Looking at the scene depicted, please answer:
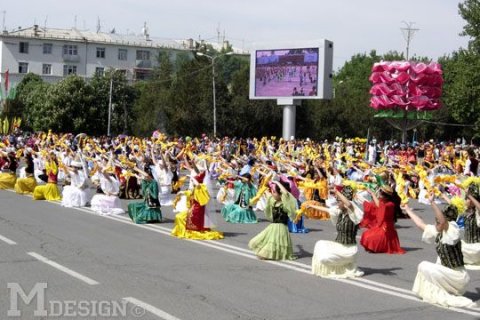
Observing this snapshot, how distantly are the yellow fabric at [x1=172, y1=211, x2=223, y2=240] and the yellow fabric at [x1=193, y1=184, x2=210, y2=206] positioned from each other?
21.9 inches

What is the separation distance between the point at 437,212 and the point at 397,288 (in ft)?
5.58

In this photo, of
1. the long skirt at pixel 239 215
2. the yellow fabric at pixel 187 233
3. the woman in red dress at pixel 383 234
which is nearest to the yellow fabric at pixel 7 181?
the long skirt at pixel 239 215

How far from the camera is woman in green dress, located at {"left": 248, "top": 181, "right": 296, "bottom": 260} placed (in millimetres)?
12188

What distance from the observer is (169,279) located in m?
10.4

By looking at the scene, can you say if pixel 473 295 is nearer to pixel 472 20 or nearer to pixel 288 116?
pixel 288 116

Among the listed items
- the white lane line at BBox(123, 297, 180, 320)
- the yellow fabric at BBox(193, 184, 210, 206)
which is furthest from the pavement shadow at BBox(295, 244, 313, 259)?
the white lane line at BBox(123, 297, 180, 320)

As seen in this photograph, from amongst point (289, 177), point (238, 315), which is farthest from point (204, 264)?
point (289, 177)

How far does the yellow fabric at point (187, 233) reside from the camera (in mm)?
14711

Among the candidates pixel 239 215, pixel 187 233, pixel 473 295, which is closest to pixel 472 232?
pixel 473 295

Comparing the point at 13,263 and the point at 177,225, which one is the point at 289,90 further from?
Result: the point at 13,263

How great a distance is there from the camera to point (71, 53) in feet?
303

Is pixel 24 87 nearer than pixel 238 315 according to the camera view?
No

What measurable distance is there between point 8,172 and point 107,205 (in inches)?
307

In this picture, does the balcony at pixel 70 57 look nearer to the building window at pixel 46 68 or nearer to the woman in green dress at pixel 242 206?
the building window at pixel 46 68
